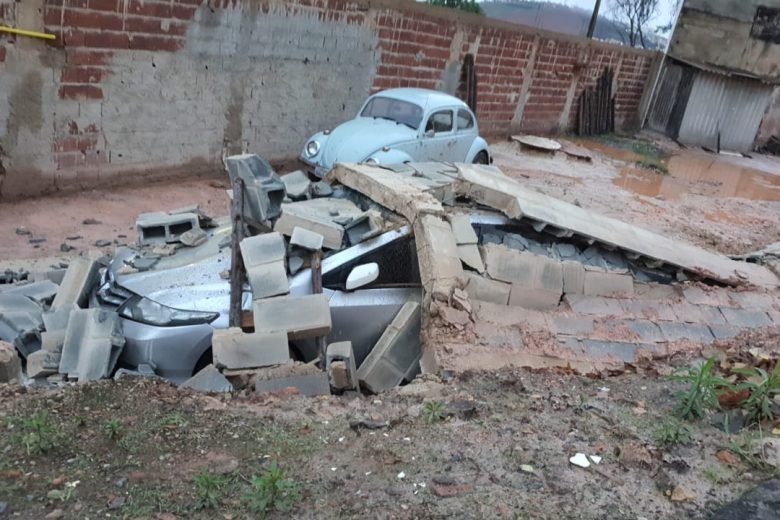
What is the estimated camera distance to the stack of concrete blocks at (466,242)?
17.0 feet

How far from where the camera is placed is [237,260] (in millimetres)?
4875

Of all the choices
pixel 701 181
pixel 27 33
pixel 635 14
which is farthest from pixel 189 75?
pixel 635 14

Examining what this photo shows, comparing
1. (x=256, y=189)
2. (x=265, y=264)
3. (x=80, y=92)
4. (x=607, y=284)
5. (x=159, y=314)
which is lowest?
(x=159, y=314)

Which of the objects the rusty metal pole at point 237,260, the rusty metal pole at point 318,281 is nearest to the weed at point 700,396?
the rusty metal pole at point 318,281

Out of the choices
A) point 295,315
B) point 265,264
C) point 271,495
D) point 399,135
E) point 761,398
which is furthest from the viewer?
point 399,135

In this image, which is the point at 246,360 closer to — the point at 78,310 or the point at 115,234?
the point at 78,310

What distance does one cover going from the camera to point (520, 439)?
3.42m

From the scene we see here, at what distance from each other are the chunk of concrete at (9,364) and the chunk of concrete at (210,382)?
1055 millimetres

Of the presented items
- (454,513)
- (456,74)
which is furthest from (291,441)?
(456,74)

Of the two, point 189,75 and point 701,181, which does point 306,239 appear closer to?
point 189,75

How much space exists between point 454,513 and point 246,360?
6.80 feet

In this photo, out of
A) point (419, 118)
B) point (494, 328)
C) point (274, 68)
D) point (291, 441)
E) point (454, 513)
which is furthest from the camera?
point (274, 68)

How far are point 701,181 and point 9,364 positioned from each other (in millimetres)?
18104

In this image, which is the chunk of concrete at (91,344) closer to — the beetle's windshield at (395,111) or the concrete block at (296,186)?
the concrete block at (296,186)
